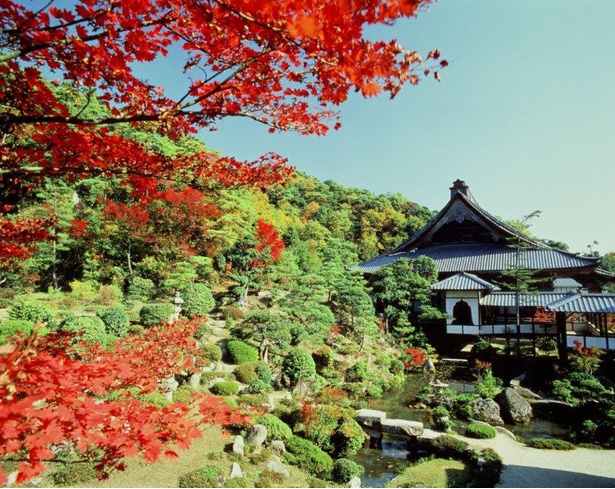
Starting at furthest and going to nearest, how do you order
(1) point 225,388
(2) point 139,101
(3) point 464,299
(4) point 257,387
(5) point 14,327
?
(3) point 464,299 < (4) point 257,387 < (1) point 225,388 < (5) point 14,327 < (2) point 139,101

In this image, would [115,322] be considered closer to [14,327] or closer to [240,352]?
[14,327]

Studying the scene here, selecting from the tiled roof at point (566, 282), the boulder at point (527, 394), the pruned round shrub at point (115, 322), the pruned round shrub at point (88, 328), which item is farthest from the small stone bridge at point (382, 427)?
the tiled roof at point (566, 282)

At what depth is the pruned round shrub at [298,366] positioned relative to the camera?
10.7 m

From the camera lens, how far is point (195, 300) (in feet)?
43.8

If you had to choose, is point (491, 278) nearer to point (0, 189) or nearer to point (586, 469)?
point (586, 469)

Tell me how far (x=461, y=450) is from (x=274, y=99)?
337 inches

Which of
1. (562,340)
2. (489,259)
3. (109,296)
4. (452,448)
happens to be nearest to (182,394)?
(452,448)

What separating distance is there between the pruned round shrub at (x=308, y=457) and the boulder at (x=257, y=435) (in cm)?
57

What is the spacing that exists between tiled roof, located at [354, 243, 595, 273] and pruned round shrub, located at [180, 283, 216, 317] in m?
11.9

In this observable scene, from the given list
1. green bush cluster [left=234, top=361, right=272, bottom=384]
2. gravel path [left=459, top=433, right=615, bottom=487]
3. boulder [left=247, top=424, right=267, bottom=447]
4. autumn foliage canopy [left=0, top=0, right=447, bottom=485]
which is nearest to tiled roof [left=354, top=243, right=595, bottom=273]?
gravel path [left=459, top=433, right=615, bottom=487]

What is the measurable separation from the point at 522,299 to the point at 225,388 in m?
15.1

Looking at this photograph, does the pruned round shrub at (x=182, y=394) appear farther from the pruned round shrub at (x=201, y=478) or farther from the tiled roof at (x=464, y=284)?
the tiled roof at (x=464, y=284)

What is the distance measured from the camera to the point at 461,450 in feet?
25.4

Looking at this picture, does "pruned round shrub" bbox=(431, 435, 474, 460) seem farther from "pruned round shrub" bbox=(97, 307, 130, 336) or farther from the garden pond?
"pruned round shrub" bbox=(97, 307, 130, 336)
